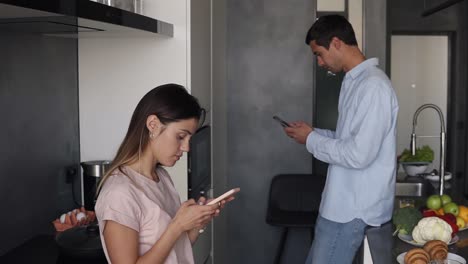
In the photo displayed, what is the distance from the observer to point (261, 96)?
13.2 ft

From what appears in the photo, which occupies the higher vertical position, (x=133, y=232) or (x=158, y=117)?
(x=158, y=117)

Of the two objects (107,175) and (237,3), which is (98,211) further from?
(237,3)

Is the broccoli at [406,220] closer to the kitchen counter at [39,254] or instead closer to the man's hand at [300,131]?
the man's hand at [300,131]

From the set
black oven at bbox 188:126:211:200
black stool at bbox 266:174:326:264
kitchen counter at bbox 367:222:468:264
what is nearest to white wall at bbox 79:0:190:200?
black oven at bbox 188:126:211:200

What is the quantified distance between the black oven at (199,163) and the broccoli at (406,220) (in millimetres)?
906

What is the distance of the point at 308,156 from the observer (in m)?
4.02

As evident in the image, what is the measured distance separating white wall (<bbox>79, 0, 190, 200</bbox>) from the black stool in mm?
1416

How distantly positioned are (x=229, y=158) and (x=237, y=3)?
1095mm

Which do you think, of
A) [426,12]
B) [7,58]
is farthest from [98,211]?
[426,12]

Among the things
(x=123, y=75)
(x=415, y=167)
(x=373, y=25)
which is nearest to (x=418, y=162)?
(x=415, y=167)

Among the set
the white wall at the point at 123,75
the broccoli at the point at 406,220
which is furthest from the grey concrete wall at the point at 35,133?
the broccoli at the point at 406,220

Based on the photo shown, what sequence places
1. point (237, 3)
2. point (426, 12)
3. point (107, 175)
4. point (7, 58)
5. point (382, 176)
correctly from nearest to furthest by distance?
1. point (107, 175)
2. point (7, 58)
3. point (382, 176)
4. point (426, 12)
5. point (237, 3)

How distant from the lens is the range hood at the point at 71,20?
58.6 inches

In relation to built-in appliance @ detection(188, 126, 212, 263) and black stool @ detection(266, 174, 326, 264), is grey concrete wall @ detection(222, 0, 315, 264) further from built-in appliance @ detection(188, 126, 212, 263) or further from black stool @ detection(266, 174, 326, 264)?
built-in appliance @ detection(188, 126, 212, 263)
